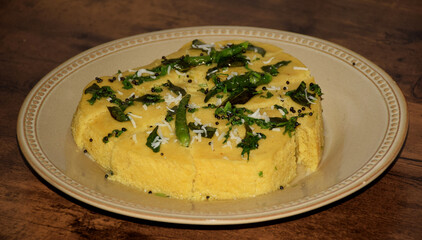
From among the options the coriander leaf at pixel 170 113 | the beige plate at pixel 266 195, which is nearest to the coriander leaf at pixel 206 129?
the coriander leaf at pixel 170 113

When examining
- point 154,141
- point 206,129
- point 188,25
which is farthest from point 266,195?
point 188,25

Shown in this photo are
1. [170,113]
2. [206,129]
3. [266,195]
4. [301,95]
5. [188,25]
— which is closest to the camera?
[266,195]

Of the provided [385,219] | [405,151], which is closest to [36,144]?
[385,219]

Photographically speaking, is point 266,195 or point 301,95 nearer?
point 266,195

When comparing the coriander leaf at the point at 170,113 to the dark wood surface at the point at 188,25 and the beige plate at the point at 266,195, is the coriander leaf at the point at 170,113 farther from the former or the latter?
the dark wood surface at the point at 188,25

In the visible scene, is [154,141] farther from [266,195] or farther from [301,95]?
[301,95]

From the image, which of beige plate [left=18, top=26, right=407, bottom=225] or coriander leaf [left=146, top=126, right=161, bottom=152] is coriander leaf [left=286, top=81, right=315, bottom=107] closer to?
beige plate [left=18, top=26, right=407, bottom=225]
